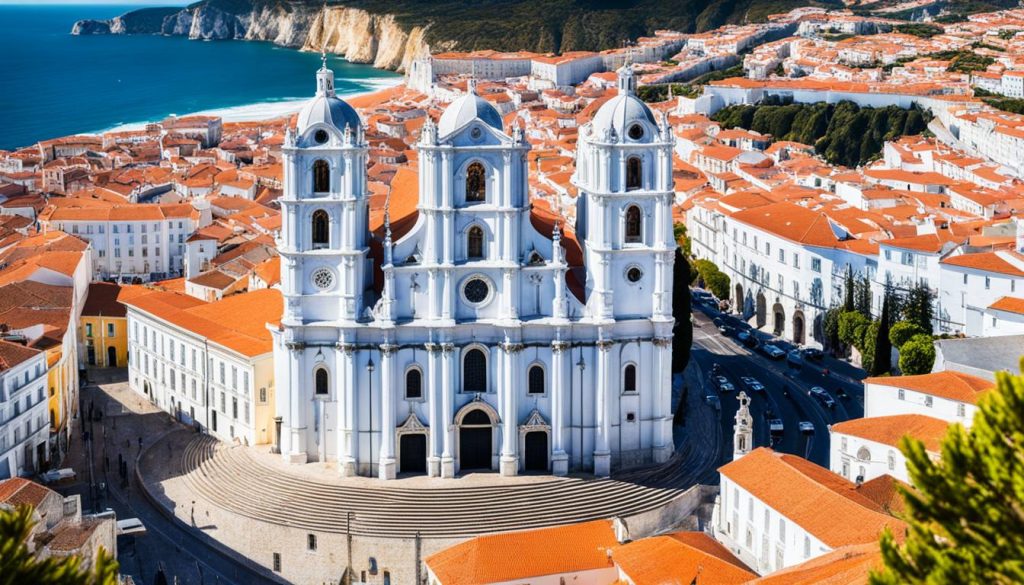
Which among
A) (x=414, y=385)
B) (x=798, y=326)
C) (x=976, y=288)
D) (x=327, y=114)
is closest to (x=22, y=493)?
(x=414, y=385)

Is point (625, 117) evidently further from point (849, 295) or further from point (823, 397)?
point (849, 295)

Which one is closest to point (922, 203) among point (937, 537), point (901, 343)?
point (901, 343)

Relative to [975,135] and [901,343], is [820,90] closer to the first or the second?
[975,135]

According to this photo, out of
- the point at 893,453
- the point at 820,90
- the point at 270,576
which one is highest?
the point at 820,90

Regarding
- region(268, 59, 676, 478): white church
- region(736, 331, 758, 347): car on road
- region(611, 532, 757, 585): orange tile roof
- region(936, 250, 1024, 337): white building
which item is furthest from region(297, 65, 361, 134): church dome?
region(936, 250, 1024, 337): white building

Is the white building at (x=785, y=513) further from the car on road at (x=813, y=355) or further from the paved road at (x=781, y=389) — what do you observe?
the car on road at (x=813, y=355)

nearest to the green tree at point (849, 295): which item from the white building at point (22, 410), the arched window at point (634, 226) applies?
the arched window at point (634, 226)
